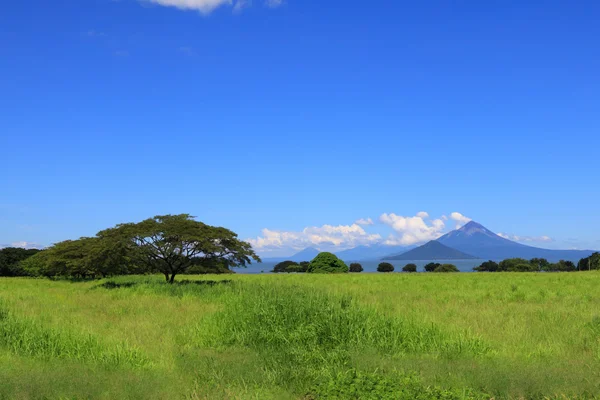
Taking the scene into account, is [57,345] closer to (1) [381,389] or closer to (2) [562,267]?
(1) [381,389]

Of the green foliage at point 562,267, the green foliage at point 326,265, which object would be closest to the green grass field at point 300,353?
the green foliage at point 326,265

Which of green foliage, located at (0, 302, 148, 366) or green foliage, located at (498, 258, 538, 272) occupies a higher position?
green foliage, located at (498, 258, 538, 272)

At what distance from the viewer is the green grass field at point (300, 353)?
8727 mm

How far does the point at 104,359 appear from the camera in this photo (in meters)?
11.4

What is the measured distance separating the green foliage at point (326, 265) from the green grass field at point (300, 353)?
4302 cm

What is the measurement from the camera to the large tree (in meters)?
31.4

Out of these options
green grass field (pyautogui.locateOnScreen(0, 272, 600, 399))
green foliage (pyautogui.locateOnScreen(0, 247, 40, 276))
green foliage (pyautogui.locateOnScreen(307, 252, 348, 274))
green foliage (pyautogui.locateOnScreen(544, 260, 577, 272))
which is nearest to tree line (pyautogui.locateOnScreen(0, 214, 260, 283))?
green grass field (pyautogui.locateOnScreen(0, 272, 600, 399))

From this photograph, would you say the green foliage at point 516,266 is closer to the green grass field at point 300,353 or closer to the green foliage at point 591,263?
the green foliage at point 591,263

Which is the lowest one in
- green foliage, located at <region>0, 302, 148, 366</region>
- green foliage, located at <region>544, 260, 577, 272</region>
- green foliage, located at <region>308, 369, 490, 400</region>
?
green foliage, located at <region>308, 369, 490, 400</region>

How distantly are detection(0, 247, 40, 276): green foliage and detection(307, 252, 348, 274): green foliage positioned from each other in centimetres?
3544

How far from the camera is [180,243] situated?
31641 mm

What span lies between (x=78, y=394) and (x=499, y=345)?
10.1 metres

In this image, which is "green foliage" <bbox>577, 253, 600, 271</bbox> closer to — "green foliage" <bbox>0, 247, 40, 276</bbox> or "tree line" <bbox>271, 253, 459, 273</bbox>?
"tree line" <bbox>271, 253, 459, 273</bbox>

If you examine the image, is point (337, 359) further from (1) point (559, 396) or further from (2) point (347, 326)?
(1) point (559, 396)
